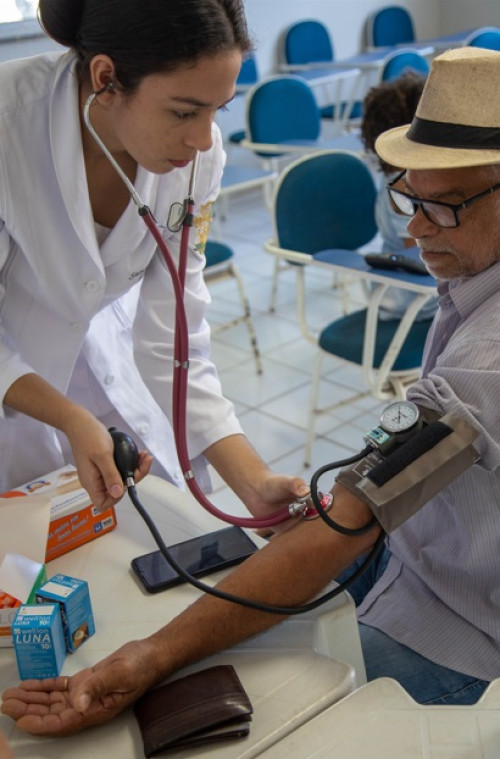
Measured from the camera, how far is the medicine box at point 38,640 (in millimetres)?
955

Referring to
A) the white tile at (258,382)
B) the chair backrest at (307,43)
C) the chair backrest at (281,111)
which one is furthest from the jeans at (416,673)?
the chair backrest at (307,43)

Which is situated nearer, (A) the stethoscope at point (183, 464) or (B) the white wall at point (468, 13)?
(A) the stethoscope at point (183, 464)

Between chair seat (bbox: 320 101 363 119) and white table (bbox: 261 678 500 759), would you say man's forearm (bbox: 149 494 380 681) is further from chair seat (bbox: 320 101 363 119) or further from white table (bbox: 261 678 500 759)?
chair seat (bbox: 320 101 363 119)

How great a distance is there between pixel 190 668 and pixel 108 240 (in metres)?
0.68

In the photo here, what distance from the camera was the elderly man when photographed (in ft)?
3.38

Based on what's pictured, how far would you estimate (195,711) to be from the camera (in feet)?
2.92

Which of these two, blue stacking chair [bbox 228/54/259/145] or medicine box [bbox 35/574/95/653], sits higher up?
medicine box [bbox 35/574/95/653]

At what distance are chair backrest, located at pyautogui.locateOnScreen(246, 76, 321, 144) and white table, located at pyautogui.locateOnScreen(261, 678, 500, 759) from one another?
12.9ft

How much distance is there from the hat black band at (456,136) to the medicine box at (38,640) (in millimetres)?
809

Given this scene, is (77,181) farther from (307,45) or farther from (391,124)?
(307,45)

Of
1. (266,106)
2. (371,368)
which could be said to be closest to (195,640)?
(371,368)

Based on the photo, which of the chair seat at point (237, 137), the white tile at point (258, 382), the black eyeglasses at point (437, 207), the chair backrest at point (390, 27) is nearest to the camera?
the black eyeglasses at point (437, 207)

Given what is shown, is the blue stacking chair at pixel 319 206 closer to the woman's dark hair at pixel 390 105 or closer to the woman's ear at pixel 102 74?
the woman's dark hair at pixel 390 105

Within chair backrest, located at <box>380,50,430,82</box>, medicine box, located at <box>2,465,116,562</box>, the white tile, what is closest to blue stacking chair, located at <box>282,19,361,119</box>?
chair backrest, located at <box>380,50,430,82</box>
